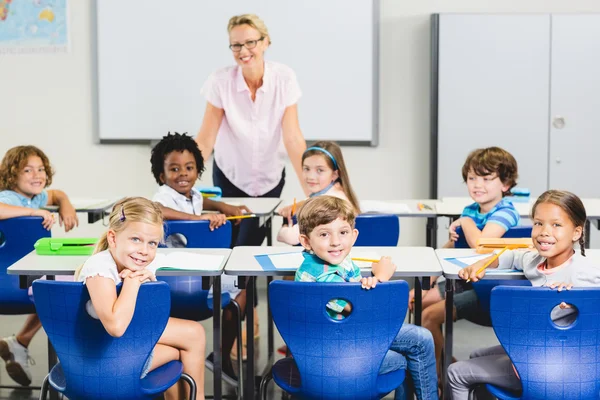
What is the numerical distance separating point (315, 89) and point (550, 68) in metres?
1.65

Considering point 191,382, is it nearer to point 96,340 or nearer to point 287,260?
point 96,340

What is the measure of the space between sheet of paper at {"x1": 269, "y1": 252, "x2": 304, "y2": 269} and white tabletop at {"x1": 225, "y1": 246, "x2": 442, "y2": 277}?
0.07ft

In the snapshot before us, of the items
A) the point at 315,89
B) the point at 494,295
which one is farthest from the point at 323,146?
the point at 315,89

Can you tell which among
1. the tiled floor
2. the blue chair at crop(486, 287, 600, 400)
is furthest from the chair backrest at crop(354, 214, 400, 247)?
the blue chair at crop(486, 287, 600, 400)

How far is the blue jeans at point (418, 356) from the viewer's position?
269cm

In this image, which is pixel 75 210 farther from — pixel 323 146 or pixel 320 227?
pixel 320 227

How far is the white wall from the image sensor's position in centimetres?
616

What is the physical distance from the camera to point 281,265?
2816 millimetres

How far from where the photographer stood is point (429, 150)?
20.5ft

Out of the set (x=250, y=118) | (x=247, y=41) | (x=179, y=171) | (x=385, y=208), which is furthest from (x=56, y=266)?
(x=250, y=118)

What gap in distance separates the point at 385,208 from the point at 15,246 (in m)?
1.76


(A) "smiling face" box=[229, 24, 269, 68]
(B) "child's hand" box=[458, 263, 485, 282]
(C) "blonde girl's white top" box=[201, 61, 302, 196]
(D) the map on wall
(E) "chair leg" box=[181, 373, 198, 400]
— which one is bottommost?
(E) "chair leg" box=[181, 373, 198, 400]

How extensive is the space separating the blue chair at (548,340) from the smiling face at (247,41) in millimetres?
2753

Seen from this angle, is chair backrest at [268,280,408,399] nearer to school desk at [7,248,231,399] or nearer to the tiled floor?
school desk at [7,248,231,399]
